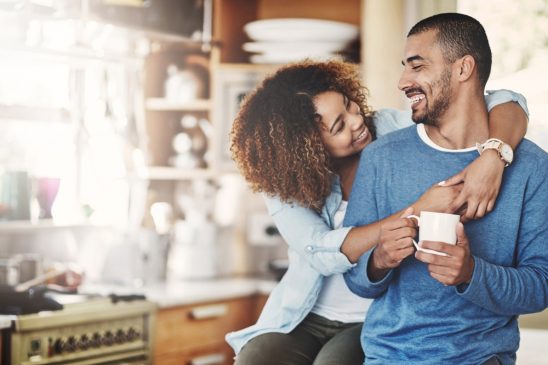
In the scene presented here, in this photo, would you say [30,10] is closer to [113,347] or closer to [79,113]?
[79,113]

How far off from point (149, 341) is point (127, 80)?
3.73 feet

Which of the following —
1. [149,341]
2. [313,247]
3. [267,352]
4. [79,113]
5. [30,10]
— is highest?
[30,10]

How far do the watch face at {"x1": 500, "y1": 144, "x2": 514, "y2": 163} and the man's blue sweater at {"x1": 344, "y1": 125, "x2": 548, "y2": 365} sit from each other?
5 cm

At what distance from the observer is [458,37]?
1656 mm

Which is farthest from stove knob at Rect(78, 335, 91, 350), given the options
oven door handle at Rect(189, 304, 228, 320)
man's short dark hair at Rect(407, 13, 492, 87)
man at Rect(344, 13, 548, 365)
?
man's short dark hair at Rect(407, 13, 492, 87)

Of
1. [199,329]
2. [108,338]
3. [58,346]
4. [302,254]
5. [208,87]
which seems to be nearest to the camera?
[302,254]

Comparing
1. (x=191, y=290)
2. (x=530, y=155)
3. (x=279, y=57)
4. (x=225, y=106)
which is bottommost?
(x=191, y=290)

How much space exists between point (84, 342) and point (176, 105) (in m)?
1.15

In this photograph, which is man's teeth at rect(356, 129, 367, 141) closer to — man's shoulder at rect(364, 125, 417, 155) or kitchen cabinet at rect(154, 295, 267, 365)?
man's shoulder at rect(364, 125, 417, 155)

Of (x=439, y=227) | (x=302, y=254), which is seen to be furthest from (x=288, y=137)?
(x=439, y=227)

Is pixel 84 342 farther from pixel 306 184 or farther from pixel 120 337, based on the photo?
pixel 306 184

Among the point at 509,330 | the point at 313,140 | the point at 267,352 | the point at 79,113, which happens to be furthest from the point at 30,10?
the point at 509,330

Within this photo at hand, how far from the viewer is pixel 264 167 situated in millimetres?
1956

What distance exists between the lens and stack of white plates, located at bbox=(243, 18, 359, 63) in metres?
2.98
